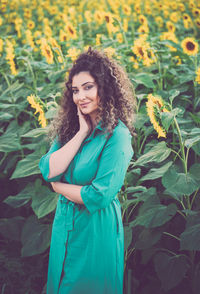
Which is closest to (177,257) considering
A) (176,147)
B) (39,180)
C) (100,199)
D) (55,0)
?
(176,147)

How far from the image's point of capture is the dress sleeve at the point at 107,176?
1.56m

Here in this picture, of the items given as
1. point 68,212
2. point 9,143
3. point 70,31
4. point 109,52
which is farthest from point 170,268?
point 70,31

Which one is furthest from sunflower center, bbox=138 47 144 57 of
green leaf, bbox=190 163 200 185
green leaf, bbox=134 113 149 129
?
green leaf, bbox=190 163 200 185

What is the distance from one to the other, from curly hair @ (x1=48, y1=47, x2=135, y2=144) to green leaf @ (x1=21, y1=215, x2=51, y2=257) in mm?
951

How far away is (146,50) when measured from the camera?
3.26 metres

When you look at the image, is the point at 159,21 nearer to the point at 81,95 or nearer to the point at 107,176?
the point at 81,95

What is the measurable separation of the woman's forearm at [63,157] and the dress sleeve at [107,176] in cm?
16

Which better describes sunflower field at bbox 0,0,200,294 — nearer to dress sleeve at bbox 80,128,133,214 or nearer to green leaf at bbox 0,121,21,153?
green leaf at bbox 0,121,21,153

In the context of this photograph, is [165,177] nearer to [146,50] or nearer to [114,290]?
[114,290]

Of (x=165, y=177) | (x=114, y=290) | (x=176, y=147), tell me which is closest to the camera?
(x=114, y=290)

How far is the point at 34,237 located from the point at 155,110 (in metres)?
1.43

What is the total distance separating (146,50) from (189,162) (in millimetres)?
1237

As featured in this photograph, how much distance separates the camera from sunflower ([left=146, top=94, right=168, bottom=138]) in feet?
6.30

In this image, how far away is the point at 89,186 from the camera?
62.8 inches
